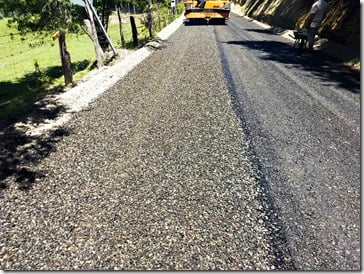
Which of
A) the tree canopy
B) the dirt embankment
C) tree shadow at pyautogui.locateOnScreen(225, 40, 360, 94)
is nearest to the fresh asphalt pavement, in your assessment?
tree shadow at pyautogui.locateOnScreen(225, 40, 360, 94)

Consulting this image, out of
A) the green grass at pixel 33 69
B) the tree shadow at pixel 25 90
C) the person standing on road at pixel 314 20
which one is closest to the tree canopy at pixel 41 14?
the green grass at pixel 33 69

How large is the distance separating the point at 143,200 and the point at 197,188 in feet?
2.54

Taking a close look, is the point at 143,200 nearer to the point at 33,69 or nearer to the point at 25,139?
the point at 25,139

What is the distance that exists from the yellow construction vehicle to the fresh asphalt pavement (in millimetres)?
18253

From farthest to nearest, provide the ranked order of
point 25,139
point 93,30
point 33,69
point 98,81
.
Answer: point 33,69 < point 93,30 < point 98,81 < point 25,139

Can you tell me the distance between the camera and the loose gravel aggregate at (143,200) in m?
2.98

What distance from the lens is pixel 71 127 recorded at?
19.7 ft

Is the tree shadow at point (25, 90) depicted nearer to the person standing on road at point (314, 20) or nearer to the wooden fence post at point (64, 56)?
the wooden fence post at point (64, 56)

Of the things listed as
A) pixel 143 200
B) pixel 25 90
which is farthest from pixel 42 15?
pixel 143 200

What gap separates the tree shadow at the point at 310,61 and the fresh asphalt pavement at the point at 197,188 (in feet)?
3.27

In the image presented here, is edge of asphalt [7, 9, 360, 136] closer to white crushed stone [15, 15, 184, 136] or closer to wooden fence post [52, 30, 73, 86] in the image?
white crushed stone [15, 15, 184, 136]

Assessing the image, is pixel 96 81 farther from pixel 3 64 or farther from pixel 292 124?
pixel 3 64

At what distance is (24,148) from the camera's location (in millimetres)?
5133

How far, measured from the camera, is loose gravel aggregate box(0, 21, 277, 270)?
2.98 meters
